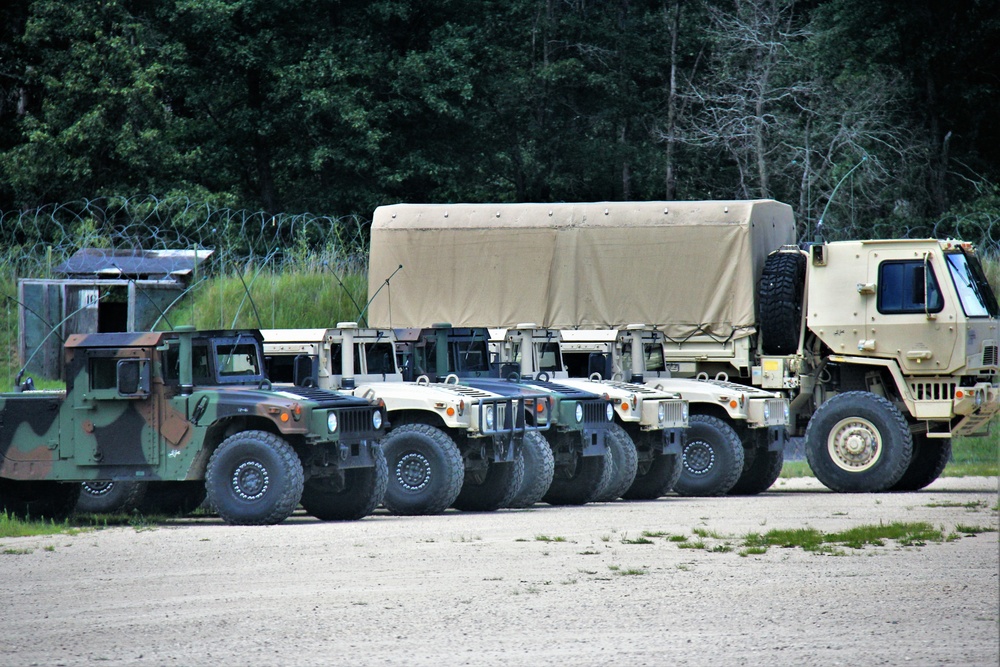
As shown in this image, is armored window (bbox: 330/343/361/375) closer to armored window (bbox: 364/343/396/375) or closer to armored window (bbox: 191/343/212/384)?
armored window (bbox: 364/343/396/375)

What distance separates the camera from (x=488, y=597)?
34.8ft

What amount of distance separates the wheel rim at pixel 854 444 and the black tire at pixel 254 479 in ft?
26.9

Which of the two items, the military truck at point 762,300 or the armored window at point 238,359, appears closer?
the armored window at point 238,359

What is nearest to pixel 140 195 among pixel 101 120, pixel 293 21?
pixel 101 120

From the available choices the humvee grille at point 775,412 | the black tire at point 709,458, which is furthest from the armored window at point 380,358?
the humvee grille at point 775,412

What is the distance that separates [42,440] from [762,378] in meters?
9.98

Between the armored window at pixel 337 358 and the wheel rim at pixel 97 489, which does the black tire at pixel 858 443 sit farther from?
the wheel rim at pixel 97 489

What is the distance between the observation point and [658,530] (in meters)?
15.0

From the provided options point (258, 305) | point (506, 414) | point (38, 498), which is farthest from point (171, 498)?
point (258, 305)

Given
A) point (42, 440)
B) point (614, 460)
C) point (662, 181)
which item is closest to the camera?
point (42, 440)

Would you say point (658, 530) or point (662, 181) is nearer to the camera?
point (658, 530)

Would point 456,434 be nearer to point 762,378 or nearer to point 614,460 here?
point 614,460

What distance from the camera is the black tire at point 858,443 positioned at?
Result: 2044 centimetres

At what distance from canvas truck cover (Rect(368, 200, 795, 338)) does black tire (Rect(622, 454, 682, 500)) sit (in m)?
3.10
